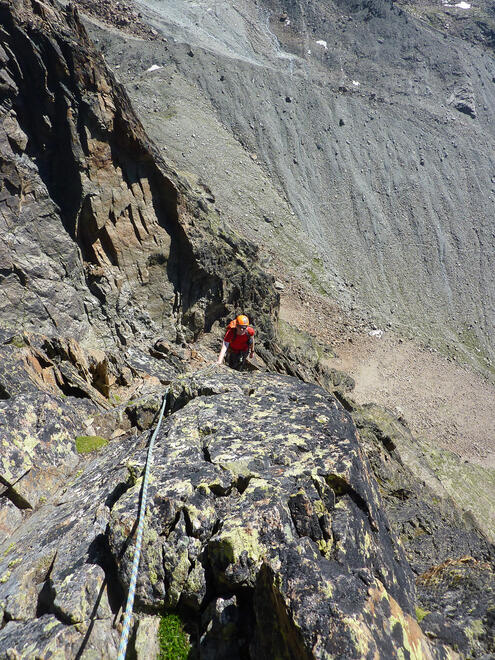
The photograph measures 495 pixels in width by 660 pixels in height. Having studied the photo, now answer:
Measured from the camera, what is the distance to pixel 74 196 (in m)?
20.4

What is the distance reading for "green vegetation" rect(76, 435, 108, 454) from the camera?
9837mm

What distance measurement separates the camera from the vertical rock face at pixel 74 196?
1852 centimetres

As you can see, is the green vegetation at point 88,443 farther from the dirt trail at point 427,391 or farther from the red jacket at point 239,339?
the dirt trail at point 427,391

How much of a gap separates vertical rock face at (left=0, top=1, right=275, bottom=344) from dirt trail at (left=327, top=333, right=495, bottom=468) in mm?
22564

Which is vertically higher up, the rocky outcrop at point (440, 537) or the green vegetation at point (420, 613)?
the green vegetation at point (420, 613)

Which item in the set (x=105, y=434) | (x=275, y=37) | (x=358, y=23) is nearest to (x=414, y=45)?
(x=358, y=23)

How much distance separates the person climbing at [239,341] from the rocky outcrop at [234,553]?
6451 mm

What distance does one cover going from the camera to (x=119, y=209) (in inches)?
871

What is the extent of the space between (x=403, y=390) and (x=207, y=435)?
117 ft

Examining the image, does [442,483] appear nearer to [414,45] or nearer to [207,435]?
[207,435]

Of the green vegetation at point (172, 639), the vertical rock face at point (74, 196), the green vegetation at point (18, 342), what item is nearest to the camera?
the green vegetation at point (172, 639)

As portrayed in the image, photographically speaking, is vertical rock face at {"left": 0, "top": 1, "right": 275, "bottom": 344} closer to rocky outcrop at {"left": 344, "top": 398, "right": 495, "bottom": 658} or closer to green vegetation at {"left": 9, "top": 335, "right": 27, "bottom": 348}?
green vegetation at {"left": 9, "top": 335, "right": 27, "bottom": 348}

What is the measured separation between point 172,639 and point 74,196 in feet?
64.6

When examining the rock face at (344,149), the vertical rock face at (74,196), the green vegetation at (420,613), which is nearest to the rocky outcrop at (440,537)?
the green vegetation at (420,613)
